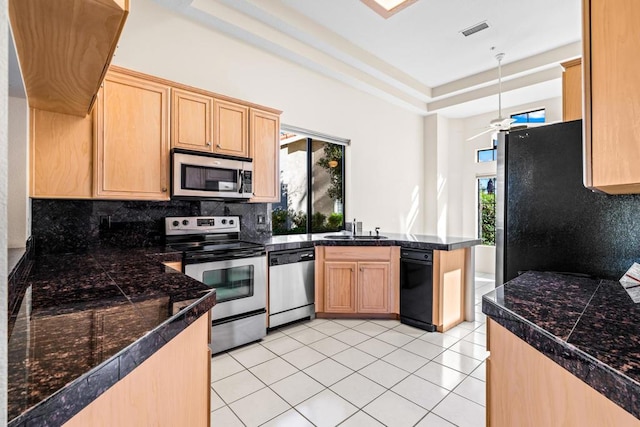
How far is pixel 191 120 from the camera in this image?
2.76 meters

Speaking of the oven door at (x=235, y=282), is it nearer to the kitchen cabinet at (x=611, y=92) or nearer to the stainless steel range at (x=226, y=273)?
the stainless steel range at (x=226, y=273)

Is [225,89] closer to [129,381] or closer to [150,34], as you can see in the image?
[150,34]

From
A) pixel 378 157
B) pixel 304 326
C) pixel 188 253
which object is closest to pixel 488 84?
pixel 378 157

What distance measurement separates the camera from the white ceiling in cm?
323

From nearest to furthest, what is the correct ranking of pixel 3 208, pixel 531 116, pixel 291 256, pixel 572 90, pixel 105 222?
pixel 3 208
pixel 572 90
pixel 105 222
pixel 291 256
pixel 531 116

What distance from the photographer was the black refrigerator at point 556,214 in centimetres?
160

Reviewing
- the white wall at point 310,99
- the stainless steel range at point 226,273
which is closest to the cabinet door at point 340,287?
the stainless steel range at point 226,273

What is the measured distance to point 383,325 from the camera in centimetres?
331

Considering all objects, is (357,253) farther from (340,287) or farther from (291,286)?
(291,286)

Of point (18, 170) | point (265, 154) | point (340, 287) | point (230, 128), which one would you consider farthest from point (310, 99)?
point (18, 170)

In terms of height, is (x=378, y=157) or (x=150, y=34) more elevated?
(x=150, y=34)

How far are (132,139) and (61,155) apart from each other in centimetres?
46

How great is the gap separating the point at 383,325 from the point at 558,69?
4192 millimetres

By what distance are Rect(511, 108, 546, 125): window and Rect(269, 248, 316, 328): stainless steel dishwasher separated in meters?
4.43
